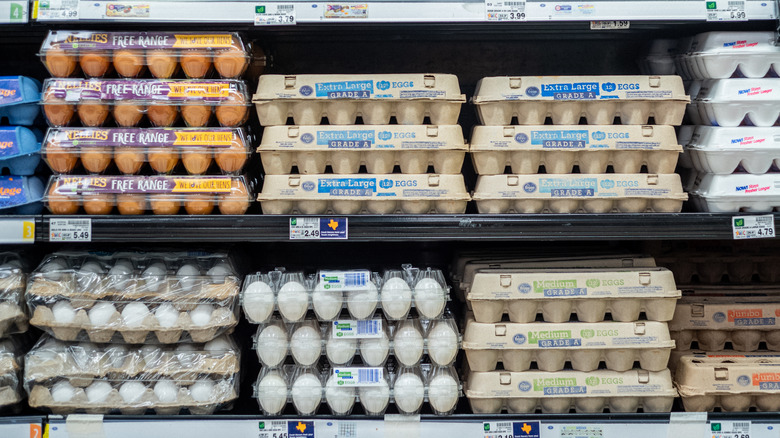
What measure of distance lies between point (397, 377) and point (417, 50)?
1260 millimetres

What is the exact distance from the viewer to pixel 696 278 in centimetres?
221

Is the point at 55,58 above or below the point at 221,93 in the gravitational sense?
above

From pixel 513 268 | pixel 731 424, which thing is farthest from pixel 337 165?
pixel 731 424

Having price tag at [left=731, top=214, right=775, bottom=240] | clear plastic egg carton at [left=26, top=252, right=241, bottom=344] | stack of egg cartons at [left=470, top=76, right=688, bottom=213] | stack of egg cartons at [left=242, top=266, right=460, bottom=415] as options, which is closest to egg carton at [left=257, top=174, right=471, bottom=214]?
stack of egg cartons at [left=470, top=76, right=688, bottom=213]

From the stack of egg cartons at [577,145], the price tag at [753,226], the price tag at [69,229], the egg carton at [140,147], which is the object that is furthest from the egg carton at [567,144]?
the price tag at [69,229]

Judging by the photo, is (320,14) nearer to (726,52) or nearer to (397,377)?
(397,377)

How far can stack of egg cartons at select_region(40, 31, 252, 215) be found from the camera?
1.75m

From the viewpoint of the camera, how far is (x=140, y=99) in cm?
176

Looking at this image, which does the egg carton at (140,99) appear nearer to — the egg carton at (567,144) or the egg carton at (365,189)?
the egg carton at (365,189)

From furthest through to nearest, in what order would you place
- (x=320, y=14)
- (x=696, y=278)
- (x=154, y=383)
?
(x=696, y=278) < (x=154, y=383) < (x=320, y=14)

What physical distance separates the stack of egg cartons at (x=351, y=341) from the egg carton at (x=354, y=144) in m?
0.35

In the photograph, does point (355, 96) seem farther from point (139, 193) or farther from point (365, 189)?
point (139, 193)

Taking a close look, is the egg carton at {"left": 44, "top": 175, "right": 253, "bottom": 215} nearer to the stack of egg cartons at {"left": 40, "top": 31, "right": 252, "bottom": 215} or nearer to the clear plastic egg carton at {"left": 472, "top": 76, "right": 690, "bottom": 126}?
the stack of egg cartons at {"left": 40, "top": 31, "right": 252, "bottom": 215}

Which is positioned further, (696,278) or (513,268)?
(696,278)
